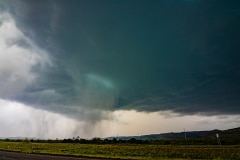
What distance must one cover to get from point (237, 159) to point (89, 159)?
19.1 meters

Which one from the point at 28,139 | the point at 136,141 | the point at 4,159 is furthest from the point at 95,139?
the point at 4,159

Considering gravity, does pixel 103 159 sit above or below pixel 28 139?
below

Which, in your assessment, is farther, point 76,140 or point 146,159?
point 76,140

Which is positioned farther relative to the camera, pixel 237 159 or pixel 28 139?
pixel 28 139

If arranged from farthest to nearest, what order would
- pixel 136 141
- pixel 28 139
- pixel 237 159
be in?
pixel 28 139
pixel 136 141
pixel 237 159

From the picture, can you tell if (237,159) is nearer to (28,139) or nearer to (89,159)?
(89,159)

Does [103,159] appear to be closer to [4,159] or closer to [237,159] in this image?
[4,159]

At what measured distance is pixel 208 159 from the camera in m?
42.2

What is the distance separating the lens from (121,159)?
140 ft

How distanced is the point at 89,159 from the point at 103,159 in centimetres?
192

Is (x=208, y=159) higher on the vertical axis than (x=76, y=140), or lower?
lower

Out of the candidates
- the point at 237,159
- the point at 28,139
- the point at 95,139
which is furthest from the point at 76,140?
the point at 237,159

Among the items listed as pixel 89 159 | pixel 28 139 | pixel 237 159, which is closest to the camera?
pixel 237 159

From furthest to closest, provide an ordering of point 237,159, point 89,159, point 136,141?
point 136,141 → point 89,159 → point 237,159
